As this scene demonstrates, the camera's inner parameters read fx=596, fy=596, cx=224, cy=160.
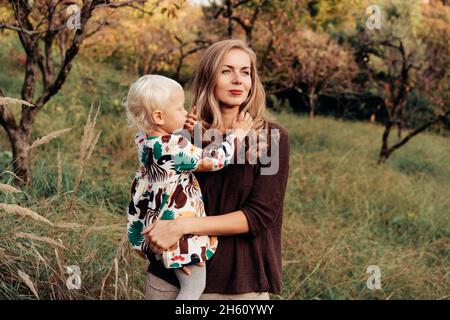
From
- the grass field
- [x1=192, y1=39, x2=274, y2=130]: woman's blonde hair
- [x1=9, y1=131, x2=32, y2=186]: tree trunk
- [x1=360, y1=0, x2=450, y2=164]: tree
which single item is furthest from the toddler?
[x1=360, y1=0, x2=450, y2=164]: tree

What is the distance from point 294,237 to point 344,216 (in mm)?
1236

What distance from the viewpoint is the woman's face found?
2121 mm

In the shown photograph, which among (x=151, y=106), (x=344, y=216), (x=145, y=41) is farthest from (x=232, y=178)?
(x=145, y=41)

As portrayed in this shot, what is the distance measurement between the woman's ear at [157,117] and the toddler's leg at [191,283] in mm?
486

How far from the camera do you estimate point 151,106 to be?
196 centimetres

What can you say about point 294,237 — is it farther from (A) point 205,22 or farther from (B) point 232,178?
(A) point 205,22

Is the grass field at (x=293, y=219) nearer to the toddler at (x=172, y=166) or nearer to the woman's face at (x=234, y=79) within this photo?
the toddler at (x=172, y=166)

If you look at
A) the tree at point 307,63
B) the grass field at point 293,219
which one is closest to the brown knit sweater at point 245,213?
the grass field at point 293,219

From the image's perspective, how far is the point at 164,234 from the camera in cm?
189

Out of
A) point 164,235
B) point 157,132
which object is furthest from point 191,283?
point 157,132

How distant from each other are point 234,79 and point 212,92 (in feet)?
0.32

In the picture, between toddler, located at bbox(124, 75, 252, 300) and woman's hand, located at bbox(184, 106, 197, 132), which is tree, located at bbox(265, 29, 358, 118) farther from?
toddler, located at bbox(124, 75, 252, 300)

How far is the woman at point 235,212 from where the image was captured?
1.93m

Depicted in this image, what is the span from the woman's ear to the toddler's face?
1 cm
